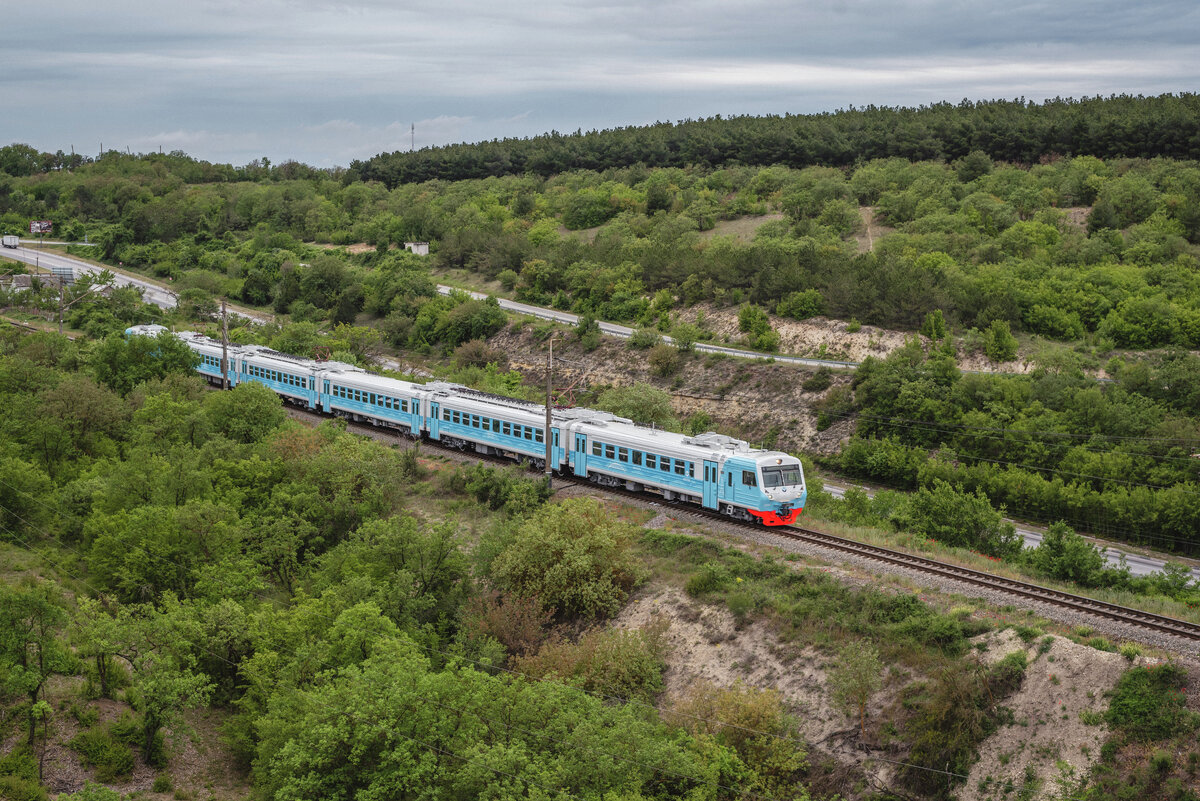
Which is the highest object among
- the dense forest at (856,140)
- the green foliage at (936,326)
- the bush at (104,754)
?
the dense forest at (856,140)

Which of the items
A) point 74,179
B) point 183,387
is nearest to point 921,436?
point 183,387

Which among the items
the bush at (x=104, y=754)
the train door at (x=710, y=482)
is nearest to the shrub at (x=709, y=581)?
the train door at (x=710, y=482)

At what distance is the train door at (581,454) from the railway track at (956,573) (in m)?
0.62

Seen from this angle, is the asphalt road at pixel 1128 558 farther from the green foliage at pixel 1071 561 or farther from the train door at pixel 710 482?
the train door at pixel 710 482

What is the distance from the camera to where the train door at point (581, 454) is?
43281mm

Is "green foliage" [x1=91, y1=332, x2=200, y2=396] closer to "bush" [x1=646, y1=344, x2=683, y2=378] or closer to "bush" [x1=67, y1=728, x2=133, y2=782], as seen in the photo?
"bush" [x1=646, y1=344, x2=683, y2=378]

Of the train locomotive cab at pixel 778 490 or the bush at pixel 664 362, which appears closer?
the train locomotive cab at pixel 778 490

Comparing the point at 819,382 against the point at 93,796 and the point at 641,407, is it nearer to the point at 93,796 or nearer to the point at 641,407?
the point at 641,407

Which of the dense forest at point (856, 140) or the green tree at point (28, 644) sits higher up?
the dense forest at point (856, 140)

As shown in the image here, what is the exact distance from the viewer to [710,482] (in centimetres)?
3816

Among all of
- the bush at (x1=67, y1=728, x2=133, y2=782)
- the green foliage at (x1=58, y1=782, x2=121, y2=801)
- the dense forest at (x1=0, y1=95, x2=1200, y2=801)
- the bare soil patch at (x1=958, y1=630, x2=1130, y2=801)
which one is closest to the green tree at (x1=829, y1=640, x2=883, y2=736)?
the dense forest at (x1=0, y1=95, x2=1200, y2=801)

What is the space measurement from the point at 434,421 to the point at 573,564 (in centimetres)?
2115

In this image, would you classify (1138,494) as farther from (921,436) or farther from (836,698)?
(836,698)

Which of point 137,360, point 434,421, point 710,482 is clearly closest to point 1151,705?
point 710,482
